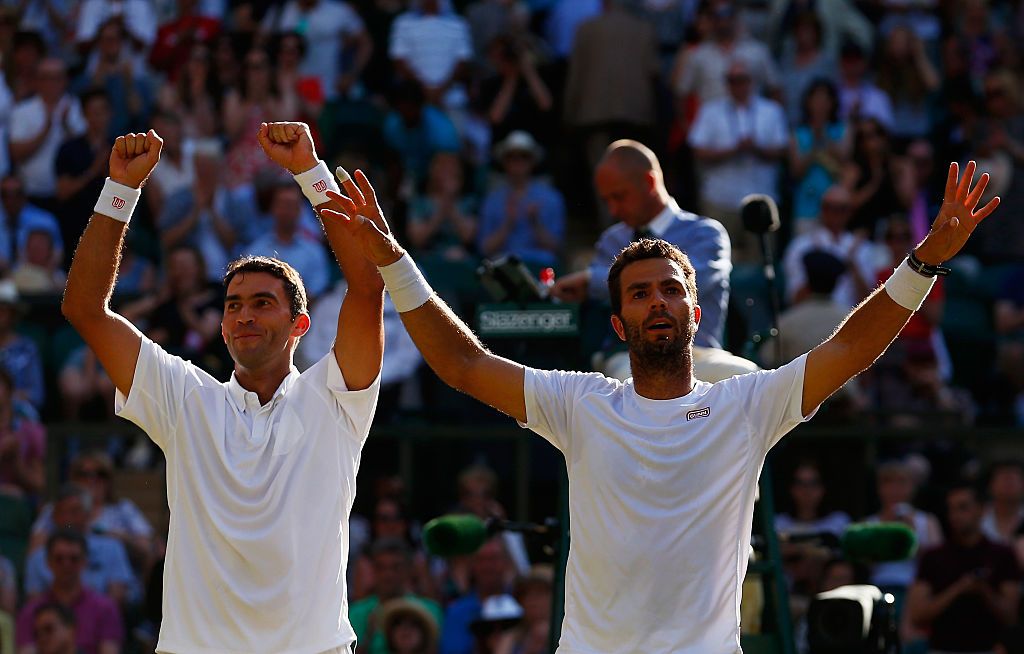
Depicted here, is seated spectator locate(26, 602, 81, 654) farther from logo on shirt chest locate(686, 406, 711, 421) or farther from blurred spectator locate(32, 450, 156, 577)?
logo on shirt chest locate(686, 406, 711, 421)

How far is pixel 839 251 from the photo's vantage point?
1266cm

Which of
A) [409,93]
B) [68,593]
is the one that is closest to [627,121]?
[409,93]

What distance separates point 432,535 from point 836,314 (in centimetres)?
505

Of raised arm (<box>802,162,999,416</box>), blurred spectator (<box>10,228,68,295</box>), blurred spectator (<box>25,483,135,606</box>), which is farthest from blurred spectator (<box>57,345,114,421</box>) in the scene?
raised arm (<box>802,162,999,416</box>)

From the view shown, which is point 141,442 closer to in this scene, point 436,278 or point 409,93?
point 436,278

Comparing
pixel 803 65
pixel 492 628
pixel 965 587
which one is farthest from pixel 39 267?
pixel 965 587

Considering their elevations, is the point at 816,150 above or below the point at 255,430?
above

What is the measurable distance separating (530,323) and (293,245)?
568 cm

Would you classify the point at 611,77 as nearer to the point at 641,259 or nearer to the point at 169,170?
the point at 169,170

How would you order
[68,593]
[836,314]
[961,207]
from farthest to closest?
1. [836,314]
2. [68,593]
3. [961,207]

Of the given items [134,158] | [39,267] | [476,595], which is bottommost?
[476,595]

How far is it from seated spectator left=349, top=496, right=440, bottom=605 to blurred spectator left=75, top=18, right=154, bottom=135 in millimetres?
4384

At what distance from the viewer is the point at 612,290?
571 cm

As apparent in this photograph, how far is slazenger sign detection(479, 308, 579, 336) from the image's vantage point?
705 cm
